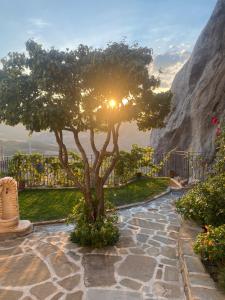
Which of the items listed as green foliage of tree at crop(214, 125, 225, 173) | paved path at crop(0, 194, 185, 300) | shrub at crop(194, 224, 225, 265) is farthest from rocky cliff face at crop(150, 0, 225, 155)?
shrub at crop(194, 224, 225, 265)

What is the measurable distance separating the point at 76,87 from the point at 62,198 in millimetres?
7101

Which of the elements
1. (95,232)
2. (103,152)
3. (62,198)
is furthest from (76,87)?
(62,198)

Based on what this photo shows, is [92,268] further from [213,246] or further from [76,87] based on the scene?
[76,87]

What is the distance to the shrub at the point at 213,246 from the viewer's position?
5523 mm

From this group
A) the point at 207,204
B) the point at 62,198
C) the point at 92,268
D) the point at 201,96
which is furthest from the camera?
the point at 201,96

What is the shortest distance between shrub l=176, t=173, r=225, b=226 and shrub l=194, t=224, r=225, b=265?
161 cm

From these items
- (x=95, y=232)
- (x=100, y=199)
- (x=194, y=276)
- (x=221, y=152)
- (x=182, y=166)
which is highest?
(x=221, y=152)

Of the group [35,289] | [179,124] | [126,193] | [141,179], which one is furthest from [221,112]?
[35,289]

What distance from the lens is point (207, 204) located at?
8008 millimetres

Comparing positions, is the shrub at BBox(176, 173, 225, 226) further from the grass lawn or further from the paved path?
the grass lawn

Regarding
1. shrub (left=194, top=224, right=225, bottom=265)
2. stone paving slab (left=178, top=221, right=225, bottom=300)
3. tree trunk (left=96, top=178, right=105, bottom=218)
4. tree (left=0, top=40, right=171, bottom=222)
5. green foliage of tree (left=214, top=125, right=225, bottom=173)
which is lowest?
stone paving slab (left=178, top=221, right=225, bottom=300)

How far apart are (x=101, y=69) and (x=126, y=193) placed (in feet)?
26.6

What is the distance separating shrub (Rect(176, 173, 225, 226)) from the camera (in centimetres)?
784

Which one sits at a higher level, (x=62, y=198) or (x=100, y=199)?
(x=100, y=199)
